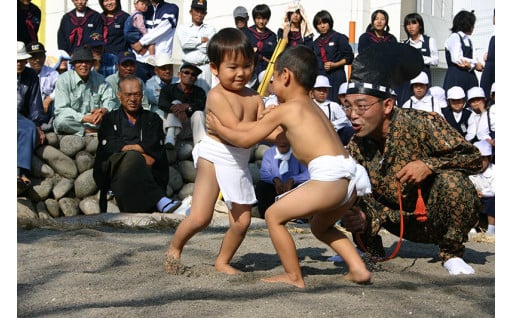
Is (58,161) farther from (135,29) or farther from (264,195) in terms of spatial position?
(135,29)

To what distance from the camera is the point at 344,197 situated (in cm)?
370

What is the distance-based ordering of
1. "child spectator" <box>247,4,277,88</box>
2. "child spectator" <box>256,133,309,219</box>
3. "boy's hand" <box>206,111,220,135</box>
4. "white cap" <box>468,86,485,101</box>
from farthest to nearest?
"child spectator" <box>247,4,277,88</box>
"white cap" <box>468,86,485,101</box>
"child spectator" <box>256,133,309,219</box>
"boy's hand" <box>206,111,220,135</box>

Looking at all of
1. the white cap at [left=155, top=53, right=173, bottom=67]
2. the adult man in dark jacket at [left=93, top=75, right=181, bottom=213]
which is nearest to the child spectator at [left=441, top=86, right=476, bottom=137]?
the white cap at [left=155, top=53, right=173, bottom=67]

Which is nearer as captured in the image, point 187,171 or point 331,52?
point 187,171

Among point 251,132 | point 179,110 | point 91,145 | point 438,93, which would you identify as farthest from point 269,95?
point 251,132

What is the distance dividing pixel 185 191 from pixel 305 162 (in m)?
3.86

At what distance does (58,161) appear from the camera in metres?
7.09

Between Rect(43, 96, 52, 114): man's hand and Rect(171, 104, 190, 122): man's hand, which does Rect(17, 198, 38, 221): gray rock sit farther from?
Rect(171, 104, 190, 122): man's hand

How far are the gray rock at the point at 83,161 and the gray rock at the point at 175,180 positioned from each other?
2.61 feet

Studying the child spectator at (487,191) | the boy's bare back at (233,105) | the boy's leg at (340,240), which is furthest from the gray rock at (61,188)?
the child spectator at (487,191)

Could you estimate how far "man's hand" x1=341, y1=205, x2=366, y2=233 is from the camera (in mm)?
4250

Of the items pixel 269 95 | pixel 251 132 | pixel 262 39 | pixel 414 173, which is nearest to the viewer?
pixel 251 132

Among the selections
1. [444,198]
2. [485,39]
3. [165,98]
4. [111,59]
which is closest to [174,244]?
[444,198]

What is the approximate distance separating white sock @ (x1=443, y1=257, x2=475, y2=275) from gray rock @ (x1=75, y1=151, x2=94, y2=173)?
4.03m
